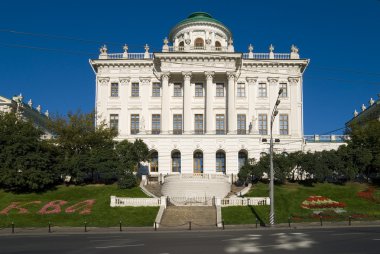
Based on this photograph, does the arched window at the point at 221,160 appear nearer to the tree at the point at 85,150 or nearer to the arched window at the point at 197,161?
the arched window at the point at 197,161

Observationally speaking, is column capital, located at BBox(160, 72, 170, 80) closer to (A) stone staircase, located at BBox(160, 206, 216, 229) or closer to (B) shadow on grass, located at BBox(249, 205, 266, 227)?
(A) stone staircase, located at BBox(160, 206, 216, 229)

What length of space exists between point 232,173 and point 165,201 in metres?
17.9

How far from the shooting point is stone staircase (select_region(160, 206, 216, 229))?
3441 centimetres

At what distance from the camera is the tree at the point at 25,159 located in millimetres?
45469

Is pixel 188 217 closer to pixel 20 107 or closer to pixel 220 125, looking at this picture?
pixel 220 125

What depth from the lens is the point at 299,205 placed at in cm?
4059

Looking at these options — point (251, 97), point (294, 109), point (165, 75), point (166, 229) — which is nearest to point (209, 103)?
point (251, 97)

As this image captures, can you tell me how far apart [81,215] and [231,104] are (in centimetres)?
3025

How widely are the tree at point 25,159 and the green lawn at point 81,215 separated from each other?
1446mm

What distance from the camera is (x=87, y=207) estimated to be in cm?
3981

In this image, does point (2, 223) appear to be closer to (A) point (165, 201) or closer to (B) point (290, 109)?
(A) point (165, 201)

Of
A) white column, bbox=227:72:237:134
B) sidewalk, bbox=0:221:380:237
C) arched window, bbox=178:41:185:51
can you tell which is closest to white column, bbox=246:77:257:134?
white column, bbox=227:72:237:134

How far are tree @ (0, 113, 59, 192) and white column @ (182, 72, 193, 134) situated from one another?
1943 centimetres

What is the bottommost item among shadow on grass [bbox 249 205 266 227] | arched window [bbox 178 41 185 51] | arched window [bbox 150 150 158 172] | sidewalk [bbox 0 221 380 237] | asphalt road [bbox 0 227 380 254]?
sidewalk [bbox 0 221 380 237]
